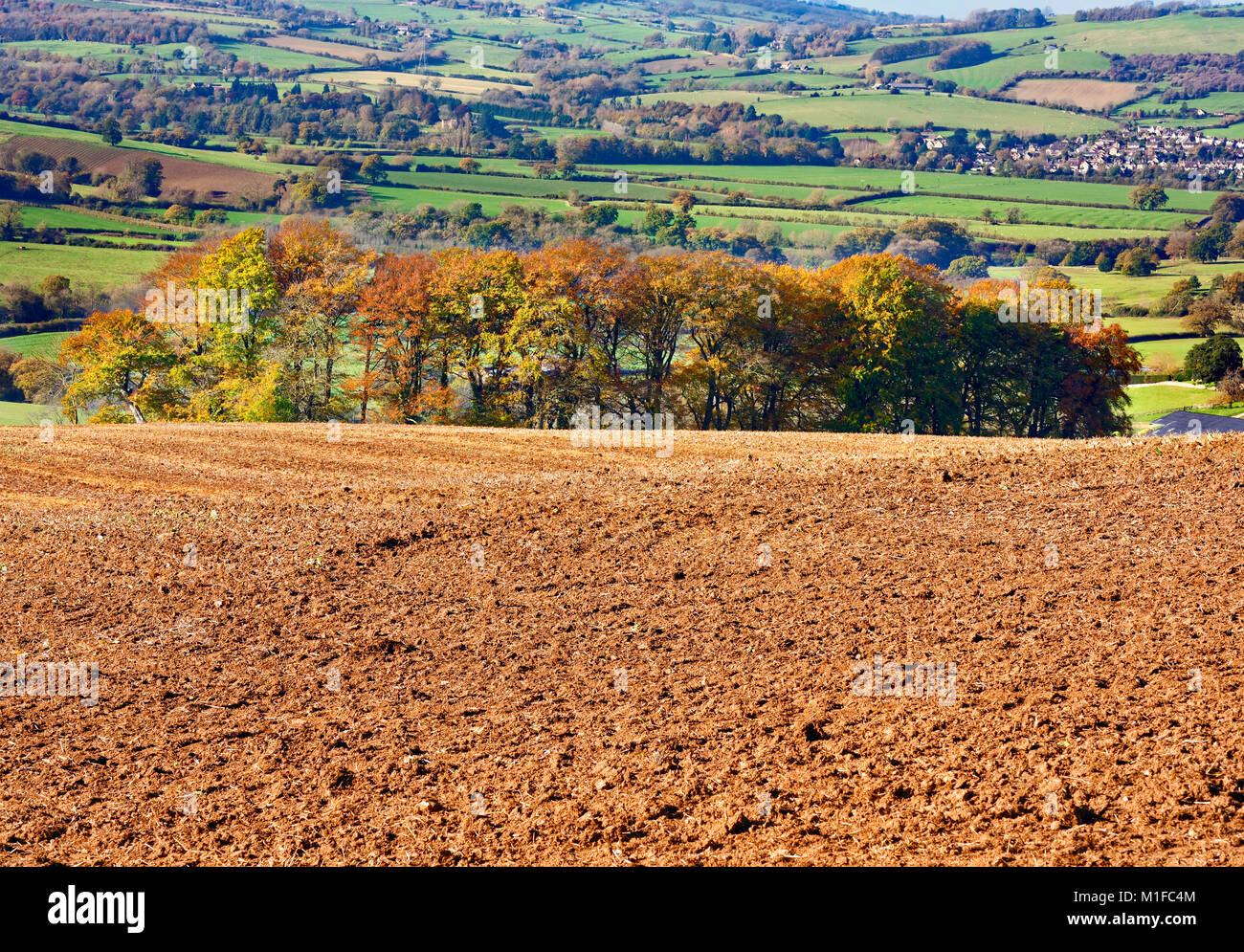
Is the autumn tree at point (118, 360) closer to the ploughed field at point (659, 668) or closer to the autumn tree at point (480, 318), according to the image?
the autumn tree at point (480, 318)

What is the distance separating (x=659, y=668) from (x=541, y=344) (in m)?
40.0

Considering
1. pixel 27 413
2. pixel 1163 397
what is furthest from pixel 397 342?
pixel 1163 397

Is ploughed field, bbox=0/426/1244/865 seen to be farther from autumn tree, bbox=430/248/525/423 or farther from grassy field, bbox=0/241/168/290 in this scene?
grassy field, bbox=0/241/168/290

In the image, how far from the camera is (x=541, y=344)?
50.4 meters

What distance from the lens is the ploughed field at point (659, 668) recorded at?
320 inches

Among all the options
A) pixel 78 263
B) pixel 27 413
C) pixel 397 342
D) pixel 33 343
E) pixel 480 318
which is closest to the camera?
pixel 397 342

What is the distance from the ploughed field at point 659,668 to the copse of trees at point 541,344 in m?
32.0

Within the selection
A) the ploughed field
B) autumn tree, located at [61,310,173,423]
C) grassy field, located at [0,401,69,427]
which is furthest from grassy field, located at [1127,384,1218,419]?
grassy field, located at [0,401,69,427]

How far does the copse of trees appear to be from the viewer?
2044 inches

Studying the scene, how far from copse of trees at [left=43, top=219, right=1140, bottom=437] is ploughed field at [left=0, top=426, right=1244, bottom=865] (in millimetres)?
31950

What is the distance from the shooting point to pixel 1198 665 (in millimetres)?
10172

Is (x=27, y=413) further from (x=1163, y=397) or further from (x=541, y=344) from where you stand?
(x=1163, y=397)

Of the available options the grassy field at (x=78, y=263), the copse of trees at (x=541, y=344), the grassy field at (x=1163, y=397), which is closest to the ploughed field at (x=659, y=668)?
the copse of trees at (x=541, y=344)
